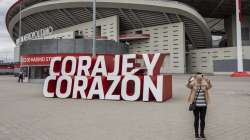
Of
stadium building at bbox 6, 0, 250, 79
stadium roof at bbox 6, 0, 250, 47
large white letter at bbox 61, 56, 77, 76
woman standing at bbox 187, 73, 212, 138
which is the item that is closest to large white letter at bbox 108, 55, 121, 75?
large white letter at bbox 61, 56, 77, 76

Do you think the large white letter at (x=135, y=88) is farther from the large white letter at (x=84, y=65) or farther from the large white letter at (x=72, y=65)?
the large white letter at (x=72, y=65)

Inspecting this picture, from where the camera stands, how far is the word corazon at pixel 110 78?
14537mm

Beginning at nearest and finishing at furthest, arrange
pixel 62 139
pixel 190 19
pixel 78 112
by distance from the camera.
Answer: pixel 62 139 → pixel 78 112 → pixel 190 19

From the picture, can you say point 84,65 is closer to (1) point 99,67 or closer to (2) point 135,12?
(1) point 99,67

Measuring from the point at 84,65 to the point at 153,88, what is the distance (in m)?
4.40

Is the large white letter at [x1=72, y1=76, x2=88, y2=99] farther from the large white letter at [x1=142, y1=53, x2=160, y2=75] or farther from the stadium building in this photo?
the stadium building

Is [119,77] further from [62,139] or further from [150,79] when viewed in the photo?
[62,139]

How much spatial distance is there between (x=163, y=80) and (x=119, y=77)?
2.31m

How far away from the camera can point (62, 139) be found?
21.4 ft

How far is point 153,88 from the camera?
14.3 metres

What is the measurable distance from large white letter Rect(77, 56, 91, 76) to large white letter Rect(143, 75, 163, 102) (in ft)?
11.7

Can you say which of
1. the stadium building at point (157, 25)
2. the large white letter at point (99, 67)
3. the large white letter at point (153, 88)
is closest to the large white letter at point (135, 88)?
the large white letter at point (153, 88)

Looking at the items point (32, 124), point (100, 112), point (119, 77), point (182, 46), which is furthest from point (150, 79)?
point (182, 46)

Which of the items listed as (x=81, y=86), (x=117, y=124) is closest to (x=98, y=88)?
(x=81, y=86)
